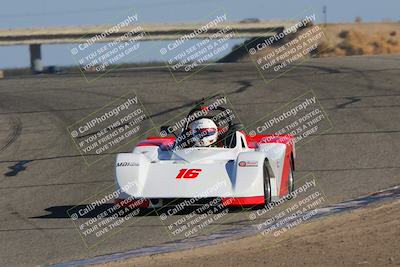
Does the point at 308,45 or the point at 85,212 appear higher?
the point at 85,212

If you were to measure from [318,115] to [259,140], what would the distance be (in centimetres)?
607

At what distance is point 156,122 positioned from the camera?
832 inches

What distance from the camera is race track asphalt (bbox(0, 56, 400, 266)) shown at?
12.0 metres

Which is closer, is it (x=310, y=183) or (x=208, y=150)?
(x=208, y=150)

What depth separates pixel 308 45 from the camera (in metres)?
53.6

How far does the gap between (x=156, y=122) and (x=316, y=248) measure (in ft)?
38.8

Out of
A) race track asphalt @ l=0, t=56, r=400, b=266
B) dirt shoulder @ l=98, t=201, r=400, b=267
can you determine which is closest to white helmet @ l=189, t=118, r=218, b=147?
race track asphalt @ l=0, t=56, r=400, b=266

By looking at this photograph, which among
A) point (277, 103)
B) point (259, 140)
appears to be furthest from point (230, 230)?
point (277, 103)

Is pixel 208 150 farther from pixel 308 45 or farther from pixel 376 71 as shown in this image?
pixel 308 45

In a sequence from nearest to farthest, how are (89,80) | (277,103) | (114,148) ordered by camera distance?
1. (114,148)
2. (277,103)
3. (89,80)

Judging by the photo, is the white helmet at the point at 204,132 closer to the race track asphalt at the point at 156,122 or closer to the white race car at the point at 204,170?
the white race car at the point at 204,170

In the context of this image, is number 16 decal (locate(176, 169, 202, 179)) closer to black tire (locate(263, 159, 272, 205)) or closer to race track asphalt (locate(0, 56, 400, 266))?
race track asphalt (locate(0, 56, 400, 266))

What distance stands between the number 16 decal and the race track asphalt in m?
0.61

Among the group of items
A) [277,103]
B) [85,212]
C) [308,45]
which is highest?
[85,212]
